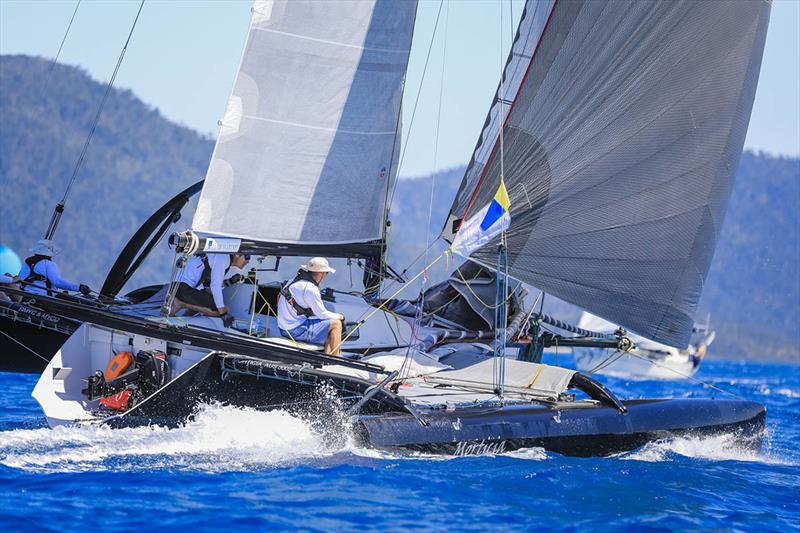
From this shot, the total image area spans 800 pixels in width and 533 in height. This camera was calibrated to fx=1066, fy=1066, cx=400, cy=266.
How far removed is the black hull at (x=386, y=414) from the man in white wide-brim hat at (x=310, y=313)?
2.52 feet

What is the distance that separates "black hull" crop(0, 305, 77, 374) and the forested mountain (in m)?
66.6

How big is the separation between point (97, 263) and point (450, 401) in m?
90.4

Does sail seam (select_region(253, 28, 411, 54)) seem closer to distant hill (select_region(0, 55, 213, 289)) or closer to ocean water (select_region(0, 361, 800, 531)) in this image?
ocean water (select_region(0, 361, 800, 531))

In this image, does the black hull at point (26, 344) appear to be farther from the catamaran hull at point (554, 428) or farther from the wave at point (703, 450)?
the wave at point (703, 450)

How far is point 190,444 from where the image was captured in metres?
7.37

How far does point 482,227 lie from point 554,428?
1.73 metres

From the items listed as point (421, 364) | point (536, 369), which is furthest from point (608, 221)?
point (421, 364)

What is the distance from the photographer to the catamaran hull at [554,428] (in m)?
7.69

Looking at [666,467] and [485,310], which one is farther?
[485,310]

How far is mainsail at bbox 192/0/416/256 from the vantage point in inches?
345

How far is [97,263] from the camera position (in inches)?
3728

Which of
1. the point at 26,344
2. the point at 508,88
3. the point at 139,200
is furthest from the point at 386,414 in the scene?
the point at 139,200

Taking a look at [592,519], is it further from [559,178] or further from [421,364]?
[559,178]

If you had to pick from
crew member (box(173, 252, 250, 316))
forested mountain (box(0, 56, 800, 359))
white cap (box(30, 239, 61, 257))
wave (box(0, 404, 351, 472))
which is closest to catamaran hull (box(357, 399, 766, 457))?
wave (box(0, 404, 351, 472))
